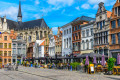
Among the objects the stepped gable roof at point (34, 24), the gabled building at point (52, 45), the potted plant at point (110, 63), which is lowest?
the potted plant at point (110, 63)

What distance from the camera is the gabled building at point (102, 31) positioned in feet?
136

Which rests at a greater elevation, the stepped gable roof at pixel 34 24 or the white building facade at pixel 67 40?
the stepped gable roof at pixel 34 24

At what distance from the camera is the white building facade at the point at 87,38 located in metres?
46.4

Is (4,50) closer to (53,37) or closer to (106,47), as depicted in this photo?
(53,37)

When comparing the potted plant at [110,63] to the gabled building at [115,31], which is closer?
the potted plant at [110,63]

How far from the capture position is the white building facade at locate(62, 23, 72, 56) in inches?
2232

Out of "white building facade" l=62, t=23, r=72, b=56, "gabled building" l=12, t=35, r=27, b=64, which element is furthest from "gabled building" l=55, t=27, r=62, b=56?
"gabled building" l=12, t=35, r=27, b=64

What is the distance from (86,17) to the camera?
5469 centimetres

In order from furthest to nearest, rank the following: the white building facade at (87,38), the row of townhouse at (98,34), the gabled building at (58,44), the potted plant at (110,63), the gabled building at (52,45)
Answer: the gabled building at (52,45) → the gabled building at (58,44) → the white building facade at (87,38) → the row of townhouse at (98,34) → the potted plant at (110,63)

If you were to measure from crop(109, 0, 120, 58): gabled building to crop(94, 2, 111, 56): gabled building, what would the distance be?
1159 mm

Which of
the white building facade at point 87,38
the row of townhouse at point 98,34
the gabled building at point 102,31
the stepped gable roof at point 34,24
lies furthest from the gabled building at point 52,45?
the stepped gable roof at point 34,24

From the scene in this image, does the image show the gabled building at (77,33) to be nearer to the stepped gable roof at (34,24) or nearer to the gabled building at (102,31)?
the gabled building at (102,31)

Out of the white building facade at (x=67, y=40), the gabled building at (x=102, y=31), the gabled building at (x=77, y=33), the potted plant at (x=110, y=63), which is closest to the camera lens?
the potted plant at (x=110, y=63)

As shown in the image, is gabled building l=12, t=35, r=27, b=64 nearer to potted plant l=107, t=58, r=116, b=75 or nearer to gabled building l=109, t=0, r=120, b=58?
gabled building l=109, t=0, r=120, b=58
